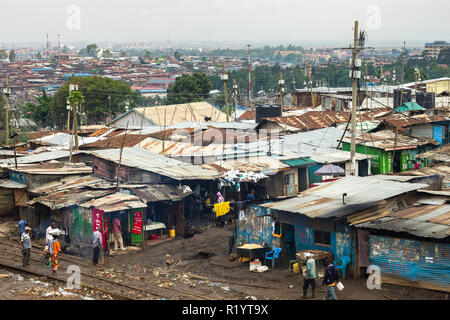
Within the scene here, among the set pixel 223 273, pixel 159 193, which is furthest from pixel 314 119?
pixel 223 273

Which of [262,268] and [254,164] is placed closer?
[262,268]

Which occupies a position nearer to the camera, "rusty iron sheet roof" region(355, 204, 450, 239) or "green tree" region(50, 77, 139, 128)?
"rusty iron sheet roof" region(355, 204, 450, 239)

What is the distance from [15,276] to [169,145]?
13.0 m

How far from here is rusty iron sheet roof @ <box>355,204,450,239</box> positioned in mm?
12992

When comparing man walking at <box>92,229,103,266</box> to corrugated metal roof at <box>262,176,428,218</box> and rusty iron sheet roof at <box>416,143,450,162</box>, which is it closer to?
corrugated metal roof at <box>262,176,428,218</box>

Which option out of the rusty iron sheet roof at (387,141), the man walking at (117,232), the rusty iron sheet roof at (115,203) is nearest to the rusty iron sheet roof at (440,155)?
the rusty iron sheet roof at (387,141)

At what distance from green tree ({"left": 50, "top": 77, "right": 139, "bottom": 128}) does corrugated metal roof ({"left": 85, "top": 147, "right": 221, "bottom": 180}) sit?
38.9 metres

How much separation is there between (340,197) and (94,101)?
160 feet

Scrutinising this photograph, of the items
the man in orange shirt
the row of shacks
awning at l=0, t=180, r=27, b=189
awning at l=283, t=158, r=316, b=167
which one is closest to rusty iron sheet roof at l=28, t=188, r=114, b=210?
the row of shacks

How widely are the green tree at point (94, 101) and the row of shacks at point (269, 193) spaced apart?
2876cm

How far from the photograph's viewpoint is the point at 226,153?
83.2ft

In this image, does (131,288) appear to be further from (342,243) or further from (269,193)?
(269,193)

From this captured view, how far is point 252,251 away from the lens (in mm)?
16344

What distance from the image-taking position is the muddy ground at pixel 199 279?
13406mm
